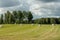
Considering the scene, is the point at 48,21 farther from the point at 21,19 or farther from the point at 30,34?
the point at 30,34

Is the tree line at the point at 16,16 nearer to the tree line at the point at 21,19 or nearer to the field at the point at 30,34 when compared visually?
the tree line at the point at 21,19

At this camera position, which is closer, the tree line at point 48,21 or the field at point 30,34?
the field at point 30,34

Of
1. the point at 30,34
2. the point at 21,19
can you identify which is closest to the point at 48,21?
the point at 21,19

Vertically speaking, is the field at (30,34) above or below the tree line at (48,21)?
above

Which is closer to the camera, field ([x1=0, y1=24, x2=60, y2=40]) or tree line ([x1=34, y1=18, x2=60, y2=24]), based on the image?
field ([x1=0, y1=24, x2=60, y2=40])

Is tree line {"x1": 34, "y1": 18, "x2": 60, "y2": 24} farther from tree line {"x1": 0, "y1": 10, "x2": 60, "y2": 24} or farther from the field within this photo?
the field

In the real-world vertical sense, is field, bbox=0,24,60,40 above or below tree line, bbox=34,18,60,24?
above

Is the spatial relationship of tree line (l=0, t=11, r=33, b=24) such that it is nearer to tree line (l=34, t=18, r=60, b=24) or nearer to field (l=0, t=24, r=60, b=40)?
tree line (l=34, t=18, r=60, b=24)

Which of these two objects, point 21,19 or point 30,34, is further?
point 21,19

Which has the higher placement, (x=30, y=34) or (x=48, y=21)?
(x=30, y=34)

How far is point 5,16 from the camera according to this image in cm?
15338

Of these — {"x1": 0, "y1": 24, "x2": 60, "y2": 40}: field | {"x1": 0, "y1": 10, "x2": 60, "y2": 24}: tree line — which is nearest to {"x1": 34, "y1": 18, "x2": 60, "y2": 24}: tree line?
{"x1": 0, "y1": 10, "x2": 60, "y2": 24}: tree line

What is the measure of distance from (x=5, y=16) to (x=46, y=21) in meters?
30.8

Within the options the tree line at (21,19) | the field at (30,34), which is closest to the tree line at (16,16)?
the tree line at (21,19)
